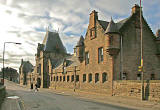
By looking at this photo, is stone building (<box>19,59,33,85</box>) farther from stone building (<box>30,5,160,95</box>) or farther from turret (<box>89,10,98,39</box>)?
turret (<box>89,10,98,39</box>)

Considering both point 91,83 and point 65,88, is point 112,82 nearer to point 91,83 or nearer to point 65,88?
point 91,83

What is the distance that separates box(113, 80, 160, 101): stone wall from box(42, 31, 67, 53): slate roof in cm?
4061

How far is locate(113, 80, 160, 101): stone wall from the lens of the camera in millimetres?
17422

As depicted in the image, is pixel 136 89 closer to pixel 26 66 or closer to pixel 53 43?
pixel 53 43

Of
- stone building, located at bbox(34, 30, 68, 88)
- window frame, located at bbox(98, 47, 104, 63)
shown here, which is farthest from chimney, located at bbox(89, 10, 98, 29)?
stone building, located at bbox(34, 30, 68, 88)

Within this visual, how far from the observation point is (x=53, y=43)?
63594 millimetres

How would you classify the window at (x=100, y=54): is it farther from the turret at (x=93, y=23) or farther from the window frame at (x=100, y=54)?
the turret at (x=93, y=23)

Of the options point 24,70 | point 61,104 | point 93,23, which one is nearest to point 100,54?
point 93,23

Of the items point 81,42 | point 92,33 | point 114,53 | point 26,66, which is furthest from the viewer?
point 26,66

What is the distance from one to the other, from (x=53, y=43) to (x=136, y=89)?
154 feet

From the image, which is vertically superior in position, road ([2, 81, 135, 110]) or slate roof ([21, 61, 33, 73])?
slate roof ([21, 61, 33, 73])

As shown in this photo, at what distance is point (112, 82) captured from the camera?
24391 millimetres

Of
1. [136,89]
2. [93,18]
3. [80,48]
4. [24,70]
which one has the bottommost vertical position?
[136,89]

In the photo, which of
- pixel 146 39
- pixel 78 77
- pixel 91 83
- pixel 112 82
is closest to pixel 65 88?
Result: pixel 78 77
